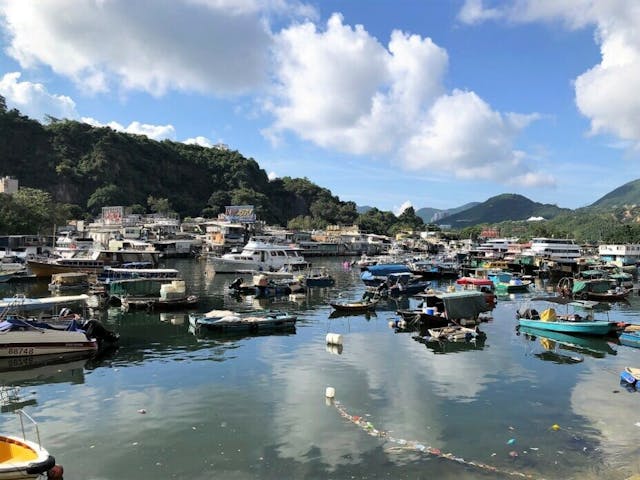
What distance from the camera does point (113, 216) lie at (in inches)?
4865

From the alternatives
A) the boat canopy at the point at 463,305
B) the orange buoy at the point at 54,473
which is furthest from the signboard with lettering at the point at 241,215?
the orange buoy at the point at 54,473

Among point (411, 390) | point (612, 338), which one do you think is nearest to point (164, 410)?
point (411, 390)

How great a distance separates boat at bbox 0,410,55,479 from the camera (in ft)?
32.6

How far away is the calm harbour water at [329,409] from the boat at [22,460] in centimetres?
160

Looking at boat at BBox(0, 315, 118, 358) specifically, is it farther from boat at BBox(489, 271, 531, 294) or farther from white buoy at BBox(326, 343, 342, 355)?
boat at BBox(489, 271, 531, 294)

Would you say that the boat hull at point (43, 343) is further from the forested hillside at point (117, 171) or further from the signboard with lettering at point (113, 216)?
the forested hillside at point (117, 171)

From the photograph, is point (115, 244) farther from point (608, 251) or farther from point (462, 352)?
point (608, 251)

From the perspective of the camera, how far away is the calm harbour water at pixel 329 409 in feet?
41.3

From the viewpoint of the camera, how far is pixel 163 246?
106125 millimetres

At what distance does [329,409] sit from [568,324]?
1891 centimetres

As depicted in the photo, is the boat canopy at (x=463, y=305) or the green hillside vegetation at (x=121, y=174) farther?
the green hillside vegetation at (x=121, y=174)

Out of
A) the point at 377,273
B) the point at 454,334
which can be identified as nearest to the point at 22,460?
the point at 454,334

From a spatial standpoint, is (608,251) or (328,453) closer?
(328,453)

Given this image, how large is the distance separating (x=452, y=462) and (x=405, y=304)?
97.8 ft
